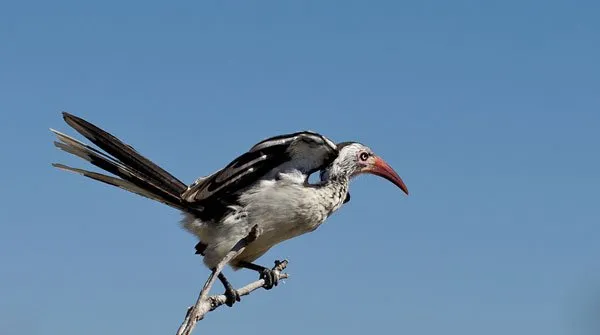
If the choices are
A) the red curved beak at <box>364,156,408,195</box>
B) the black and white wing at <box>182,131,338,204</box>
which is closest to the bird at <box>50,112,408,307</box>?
the black and white wing at <box>182,131,338,204</box>

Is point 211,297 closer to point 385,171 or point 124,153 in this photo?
point 124,153

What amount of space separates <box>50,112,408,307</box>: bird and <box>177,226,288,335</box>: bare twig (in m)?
0.12

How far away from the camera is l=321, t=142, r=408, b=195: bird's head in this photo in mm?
6844

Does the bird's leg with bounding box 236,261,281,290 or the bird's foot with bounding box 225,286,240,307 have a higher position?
the bird's leg with bounding box 236,261,281,290

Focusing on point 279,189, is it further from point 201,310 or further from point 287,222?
point 201,310

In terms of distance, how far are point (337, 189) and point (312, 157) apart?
13.5 inches

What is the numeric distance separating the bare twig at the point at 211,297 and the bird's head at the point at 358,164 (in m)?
0.98

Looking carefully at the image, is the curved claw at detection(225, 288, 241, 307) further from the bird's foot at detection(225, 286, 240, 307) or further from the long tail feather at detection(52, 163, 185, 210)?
the long tail feather at detection(52, 163, 185, 210)

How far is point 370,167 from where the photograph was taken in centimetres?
729

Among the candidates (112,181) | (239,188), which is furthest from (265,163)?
(112,181)

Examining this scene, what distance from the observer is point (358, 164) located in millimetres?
7133

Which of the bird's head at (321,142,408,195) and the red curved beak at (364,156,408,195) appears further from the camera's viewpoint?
the red curved beak at (364,156,408,195)

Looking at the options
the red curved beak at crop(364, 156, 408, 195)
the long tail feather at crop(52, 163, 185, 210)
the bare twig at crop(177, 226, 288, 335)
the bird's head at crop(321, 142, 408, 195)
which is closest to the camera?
the bare twig at crop(177, 226, 288, 335)

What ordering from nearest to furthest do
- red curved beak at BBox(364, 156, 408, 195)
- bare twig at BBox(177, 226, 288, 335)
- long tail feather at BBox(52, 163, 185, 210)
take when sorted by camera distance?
bare twig at BBox(177, 226, 288, 335), long tail feather at BBox(52, 163, 185, 210), red curved beak at BBox(364, 156, 408, 195)
